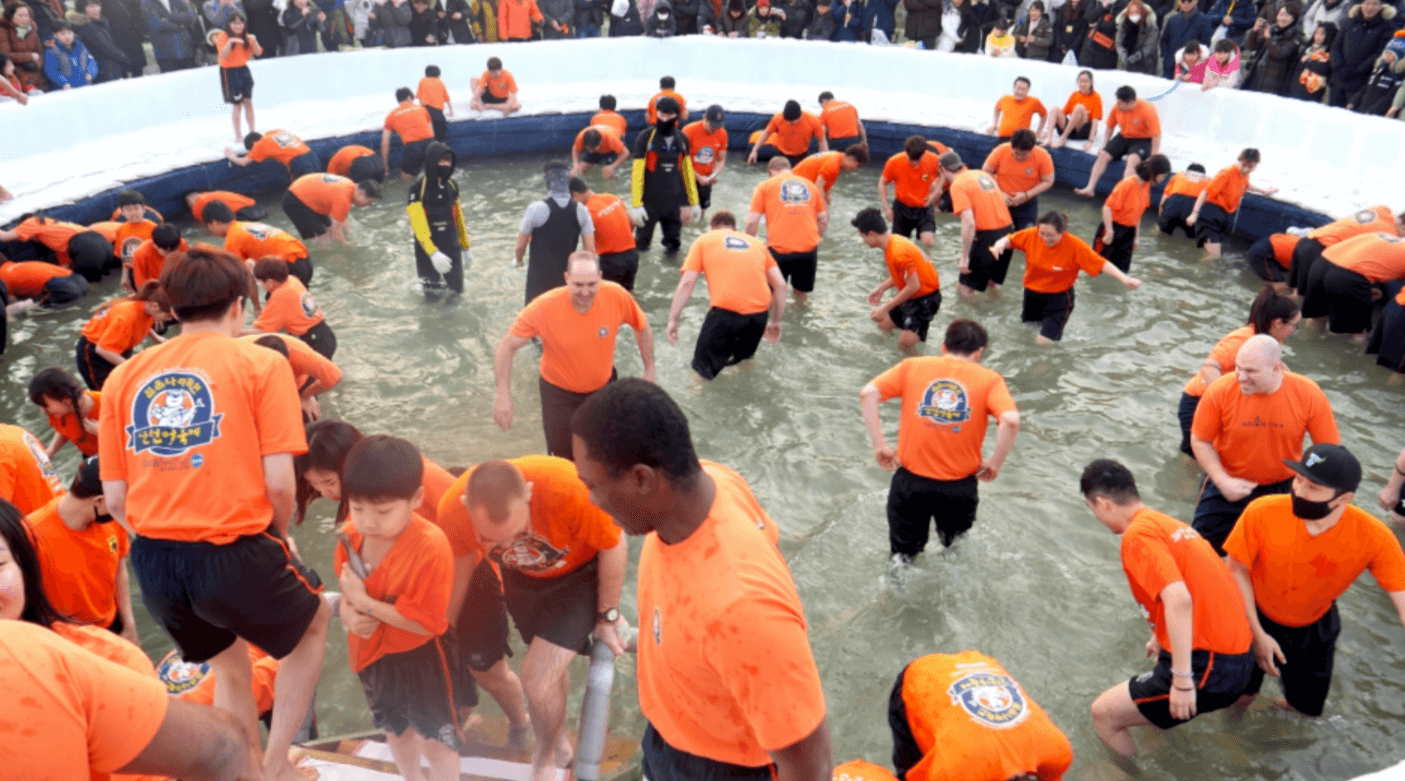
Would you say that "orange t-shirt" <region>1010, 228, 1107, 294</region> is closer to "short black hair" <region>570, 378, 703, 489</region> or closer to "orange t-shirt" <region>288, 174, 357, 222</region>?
"short black hair" <region>570, 378, 703, 489</region>

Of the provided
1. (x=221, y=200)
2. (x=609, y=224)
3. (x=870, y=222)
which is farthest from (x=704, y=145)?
(x=221, y=200)

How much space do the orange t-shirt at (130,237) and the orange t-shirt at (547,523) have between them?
20.8 feet

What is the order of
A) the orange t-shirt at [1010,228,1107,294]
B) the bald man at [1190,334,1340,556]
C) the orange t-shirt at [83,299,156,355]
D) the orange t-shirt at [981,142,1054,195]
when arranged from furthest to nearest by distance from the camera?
the orange t-shirt at [981,142,1054,195], the orange t-shirt at [1010,228,1107,294], the orange t-shirt at [83,299,156,355], the bald man at [1190,334,1340,556]

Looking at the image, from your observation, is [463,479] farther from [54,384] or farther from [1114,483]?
[54,384]

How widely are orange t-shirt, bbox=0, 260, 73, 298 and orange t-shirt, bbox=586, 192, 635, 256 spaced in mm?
→ 5049

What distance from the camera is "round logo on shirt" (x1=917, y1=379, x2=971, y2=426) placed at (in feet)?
14.2

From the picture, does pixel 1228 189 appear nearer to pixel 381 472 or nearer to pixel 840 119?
pixel 840 119

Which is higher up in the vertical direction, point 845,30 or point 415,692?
point 845,30

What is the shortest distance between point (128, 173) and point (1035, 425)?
32.6ft

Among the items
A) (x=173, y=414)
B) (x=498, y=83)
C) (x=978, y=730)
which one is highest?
(x=498, y=83)

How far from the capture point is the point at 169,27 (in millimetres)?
12781

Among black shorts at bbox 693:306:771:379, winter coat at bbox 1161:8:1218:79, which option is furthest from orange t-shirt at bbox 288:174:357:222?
winter coat at bbox 1161:8:1218:79

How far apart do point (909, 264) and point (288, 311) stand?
4542 mm

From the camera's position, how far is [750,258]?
645 cm
